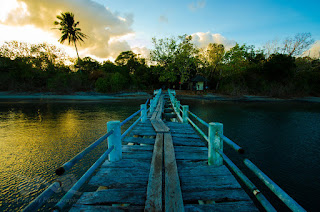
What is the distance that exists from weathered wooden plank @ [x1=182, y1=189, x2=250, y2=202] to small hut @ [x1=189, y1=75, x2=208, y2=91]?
4200 centimetres

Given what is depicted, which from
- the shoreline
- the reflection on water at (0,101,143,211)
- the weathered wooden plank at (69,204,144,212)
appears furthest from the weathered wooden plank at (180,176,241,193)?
the shoreline

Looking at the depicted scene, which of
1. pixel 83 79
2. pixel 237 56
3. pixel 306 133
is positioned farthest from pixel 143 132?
pixel 83 79

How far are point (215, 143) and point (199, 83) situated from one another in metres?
42.9

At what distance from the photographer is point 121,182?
8.95 ft

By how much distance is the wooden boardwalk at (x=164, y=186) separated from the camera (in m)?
2.16

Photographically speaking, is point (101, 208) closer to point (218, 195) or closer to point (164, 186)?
point (164, 186)

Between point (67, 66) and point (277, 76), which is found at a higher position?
point (67, 66)

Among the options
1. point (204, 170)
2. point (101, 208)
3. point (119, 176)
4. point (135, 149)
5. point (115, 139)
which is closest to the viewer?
point (101, 208)

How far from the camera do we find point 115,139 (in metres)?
3.29

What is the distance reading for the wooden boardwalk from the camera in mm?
2160

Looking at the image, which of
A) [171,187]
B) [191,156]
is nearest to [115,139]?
[171,187]

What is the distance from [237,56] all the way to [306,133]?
99.0ft

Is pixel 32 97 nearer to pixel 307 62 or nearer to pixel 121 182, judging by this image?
pixel 121 182

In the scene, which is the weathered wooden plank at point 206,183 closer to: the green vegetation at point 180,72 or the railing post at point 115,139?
the railing post at point 115,139
